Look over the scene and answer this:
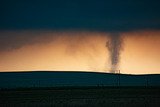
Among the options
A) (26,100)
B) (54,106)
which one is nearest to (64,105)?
(54,106)

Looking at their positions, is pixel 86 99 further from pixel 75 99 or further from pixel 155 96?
pixel 155 96

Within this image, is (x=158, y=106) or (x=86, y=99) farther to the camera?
(x=86, y=99)

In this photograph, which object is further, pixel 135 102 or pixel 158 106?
pixel 135 102

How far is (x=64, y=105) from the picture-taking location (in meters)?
56.6

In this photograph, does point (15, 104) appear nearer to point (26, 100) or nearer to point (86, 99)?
point (26, 100)

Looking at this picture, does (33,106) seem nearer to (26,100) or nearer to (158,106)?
(26,100)

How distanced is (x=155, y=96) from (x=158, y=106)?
898 cm

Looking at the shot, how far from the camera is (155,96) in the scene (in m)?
62.6

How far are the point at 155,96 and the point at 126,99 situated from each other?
15.2 feet

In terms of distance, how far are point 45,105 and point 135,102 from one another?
11494 millimetres

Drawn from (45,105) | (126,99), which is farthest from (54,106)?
(126,99)

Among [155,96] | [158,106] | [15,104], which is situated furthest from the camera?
[155,96]

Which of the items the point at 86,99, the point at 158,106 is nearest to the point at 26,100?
the point at 86,99

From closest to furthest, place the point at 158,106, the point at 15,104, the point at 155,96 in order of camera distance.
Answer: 1. the point at 158,106
2. the point at 15,104
3. the point at 155,96
